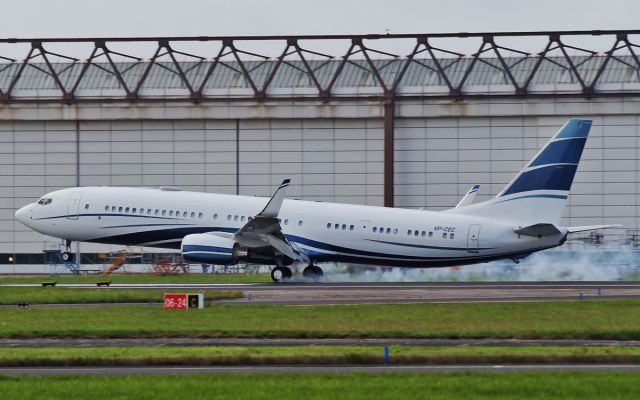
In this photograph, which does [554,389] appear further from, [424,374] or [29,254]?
[29,254]

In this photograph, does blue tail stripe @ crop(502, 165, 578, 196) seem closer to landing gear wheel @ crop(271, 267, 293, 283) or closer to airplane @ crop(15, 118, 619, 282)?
airplane @ crop(15, 118, 619, 282)

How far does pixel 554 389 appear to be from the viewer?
22828mm

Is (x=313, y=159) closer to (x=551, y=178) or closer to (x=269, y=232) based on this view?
(x=269, y=232)

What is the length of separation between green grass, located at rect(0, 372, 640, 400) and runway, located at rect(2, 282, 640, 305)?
64.5 feet

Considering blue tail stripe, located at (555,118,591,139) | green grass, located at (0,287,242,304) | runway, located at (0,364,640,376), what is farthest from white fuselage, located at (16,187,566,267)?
runway, located at (0,364,640,376)

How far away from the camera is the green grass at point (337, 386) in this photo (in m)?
22.4

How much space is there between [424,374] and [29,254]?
2470 inches

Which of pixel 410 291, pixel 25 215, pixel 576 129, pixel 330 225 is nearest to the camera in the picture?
pixel 410 291

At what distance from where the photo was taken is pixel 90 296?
47656mm

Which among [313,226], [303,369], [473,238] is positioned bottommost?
[303,369]

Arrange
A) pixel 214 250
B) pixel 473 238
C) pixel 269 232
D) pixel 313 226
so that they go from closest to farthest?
1. pixel 473 238
2. pixel 269 232
3. pixel 214 250
4. pixel 313 226

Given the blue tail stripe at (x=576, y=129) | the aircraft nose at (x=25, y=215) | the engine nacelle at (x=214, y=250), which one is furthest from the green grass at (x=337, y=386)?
the aircraft nose at (x=25, y=215)

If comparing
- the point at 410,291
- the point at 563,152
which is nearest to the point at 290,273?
the point at 410,291

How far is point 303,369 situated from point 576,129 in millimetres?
32315
